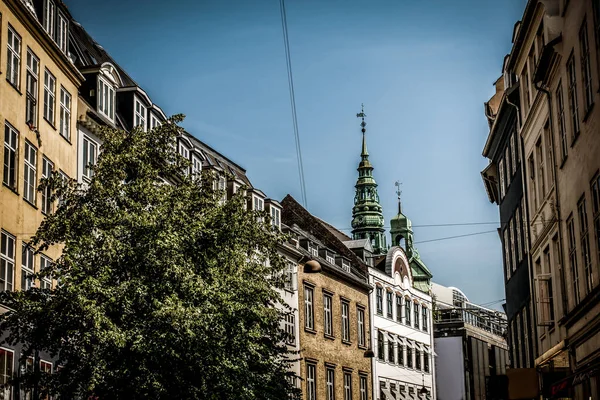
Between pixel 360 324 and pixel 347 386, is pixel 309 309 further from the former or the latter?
pixel 360 324

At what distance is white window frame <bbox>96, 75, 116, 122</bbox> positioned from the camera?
37625 millimetres

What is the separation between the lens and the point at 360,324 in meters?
64.2

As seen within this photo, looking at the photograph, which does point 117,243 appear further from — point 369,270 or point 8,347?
point 369,270

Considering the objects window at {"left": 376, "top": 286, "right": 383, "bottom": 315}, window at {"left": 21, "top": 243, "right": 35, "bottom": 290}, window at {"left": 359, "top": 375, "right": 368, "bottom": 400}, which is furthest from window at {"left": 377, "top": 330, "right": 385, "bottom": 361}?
window at {"left": 21, "top": 243, "right": 35, "bottom": 290}

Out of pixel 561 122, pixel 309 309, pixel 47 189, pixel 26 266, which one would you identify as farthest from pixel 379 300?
pixel 561 122

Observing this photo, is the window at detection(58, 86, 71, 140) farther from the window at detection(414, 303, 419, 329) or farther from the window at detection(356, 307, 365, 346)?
the window at detection(414, 303, 419, 329)

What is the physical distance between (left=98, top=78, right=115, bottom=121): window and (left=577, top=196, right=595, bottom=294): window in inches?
724

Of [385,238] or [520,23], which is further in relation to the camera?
[385,238]

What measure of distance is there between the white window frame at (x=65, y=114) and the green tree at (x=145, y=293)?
7483 mm

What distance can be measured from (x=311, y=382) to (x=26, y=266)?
92.6 ft

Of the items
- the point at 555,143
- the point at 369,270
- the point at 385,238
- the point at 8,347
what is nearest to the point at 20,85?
the point at 8,347

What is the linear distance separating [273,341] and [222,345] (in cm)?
435

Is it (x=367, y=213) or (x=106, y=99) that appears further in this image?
(x=367, y=213)

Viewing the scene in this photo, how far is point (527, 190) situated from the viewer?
35.2 m
